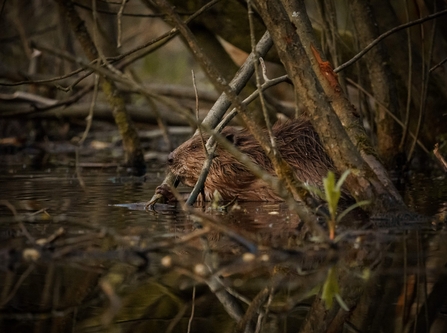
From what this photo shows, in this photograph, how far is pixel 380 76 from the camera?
17.5 feet

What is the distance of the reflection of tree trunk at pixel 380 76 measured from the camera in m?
5.17

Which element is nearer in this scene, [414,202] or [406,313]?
[406,313]

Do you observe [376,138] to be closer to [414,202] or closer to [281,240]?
[414,202]

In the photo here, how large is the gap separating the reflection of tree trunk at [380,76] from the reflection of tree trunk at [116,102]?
200cm

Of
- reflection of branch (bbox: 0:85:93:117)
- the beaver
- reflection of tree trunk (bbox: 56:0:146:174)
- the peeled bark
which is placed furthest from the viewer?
reflection of branch (bbox: 0:85:93:117)

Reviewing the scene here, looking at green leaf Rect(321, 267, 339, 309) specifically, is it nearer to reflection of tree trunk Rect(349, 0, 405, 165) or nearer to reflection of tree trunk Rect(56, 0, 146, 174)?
reflection of tree trunk Rect(349, 0, 405, 165)

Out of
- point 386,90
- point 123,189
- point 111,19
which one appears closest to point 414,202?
point 386,90

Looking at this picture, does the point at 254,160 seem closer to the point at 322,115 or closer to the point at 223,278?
the point at 322,115

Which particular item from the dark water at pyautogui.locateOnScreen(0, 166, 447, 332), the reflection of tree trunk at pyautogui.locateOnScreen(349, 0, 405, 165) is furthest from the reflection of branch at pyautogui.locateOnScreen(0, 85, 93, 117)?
the dark water at pyautogui.locateOnScreen(0, 166, 447, 332)

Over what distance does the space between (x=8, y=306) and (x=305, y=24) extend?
6.71 ft

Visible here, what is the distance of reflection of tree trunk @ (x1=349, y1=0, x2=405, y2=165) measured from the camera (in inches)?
204

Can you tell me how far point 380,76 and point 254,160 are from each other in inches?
50.3

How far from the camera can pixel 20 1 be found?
9992 millimetres

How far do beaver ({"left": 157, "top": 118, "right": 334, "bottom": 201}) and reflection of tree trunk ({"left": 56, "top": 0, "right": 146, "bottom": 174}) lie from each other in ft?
4.87
